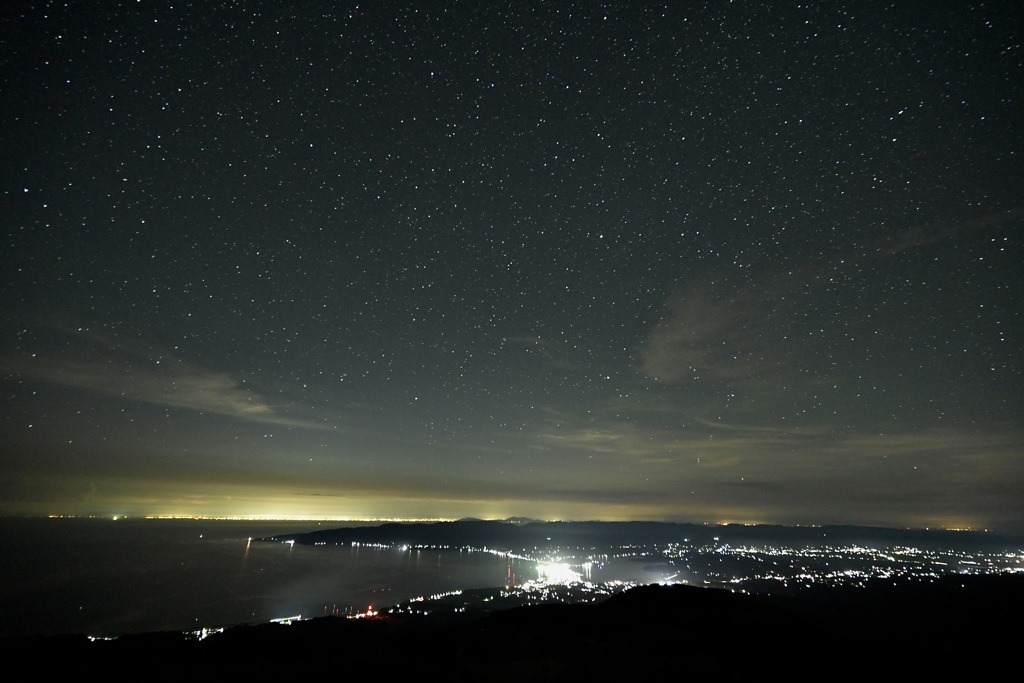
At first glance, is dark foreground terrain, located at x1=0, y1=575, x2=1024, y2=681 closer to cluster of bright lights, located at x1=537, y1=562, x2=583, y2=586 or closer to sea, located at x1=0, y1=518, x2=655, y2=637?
sea, located at x1=0, y1=518, x2=655, y2=637

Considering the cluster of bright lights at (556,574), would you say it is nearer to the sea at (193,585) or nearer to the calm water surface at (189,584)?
the sea at (193,585)

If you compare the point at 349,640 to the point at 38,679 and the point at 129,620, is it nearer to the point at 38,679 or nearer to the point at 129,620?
the point at 38,679

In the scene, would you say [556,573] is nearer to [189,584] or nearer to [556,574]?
[556,574]

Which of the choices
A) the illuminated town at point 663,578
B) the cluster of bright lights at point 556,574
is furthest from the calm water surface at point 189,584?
the illuminated town at point 663,578

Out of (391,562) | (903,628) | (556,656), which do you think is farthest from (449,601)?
(391,562)

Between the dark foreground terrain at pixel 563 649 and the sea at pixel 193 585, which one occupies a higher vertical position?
the dark foreground terrain at pixel 563 649

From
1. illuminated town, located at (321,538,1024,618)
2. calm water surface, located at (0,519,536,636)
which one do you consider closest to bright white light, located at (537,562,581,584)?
illuminated town, located at (321,538,1024,618)

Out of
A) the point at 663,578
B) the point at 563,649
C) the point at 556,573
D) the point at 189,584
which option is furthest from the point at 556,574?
the point at 563,649
